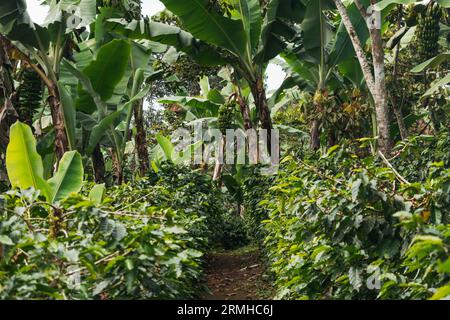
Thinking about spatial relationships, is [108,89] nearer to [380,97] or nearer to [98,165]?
[98,165]

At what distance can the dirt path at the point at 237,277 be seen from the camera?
584 centimetres

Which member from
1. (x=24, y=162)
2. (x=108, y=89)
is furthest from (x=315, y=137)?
(x=24, y=162)

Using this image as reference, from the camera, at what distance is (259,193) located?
771cm

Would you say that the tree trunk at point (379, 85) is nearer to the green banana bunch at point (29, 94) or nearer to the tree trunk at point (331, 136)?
the tree trunk at point (331, 136)

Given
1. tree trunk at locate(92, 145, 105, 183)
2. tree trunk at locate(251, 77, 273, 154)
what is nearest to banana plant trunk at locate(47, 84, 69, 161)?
tree trunk at locate(92, 145, 105, 183)

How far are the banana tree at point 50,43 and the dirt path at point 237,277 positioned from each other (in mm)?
2549

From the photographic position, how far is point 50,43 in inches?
281

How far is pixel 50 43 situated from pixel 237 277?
13.2 feet

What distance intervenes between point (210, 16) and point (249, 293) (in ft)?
12.4

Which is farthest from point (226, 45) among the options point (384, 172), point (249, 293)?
point (384, 172)

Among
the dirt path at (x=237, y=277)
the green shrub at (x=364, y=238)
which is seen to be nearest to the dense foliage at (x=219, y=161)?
the green shrub at (x=364, y=238)
